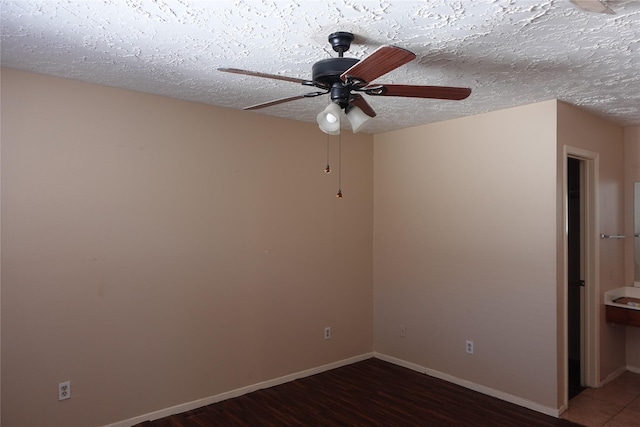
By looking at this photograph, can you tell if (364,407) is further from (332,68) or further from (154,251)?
(332,68)

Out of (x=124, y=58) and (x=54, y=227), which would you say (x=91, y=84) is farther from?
(x=54, y=227)

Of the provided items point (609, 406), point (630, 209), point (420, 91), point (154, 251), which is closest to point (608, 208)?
point (630, 209)

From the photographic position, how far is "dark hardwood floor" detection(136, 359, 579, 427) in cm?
337

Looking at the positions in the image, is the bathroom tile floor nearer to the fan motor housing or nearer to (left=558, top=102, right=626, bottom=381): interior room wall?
(left=558, top=102, right=626, bottom=381): interior room wall

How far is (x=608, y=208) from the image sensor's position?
168 inches

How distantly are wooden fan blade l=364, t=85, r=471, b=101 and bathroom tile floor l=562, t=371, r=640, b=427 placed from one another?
2709 millimetres

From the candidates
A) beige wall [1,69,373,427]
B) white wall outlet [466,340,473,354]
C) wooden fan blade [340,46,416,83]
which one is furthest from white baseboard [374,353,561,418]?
wooden fan blade [340,46,416,83]

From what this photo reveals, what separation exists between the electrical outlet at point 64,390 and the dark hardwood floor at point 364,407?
A: 57 cm

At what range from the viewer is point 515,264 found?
373cm

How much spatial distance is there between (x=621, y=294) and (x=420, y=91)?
3.55 meters

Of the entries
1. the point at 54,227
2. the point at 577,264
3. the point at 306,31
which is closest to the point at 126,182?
the point at 54,227

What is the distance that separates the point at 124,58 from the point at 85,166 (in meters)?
0.91

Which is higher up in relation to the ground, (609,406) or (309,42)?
(309,42)

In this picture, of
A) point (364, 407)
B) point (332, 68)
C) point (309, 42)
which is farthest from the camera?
point (364, 407)
